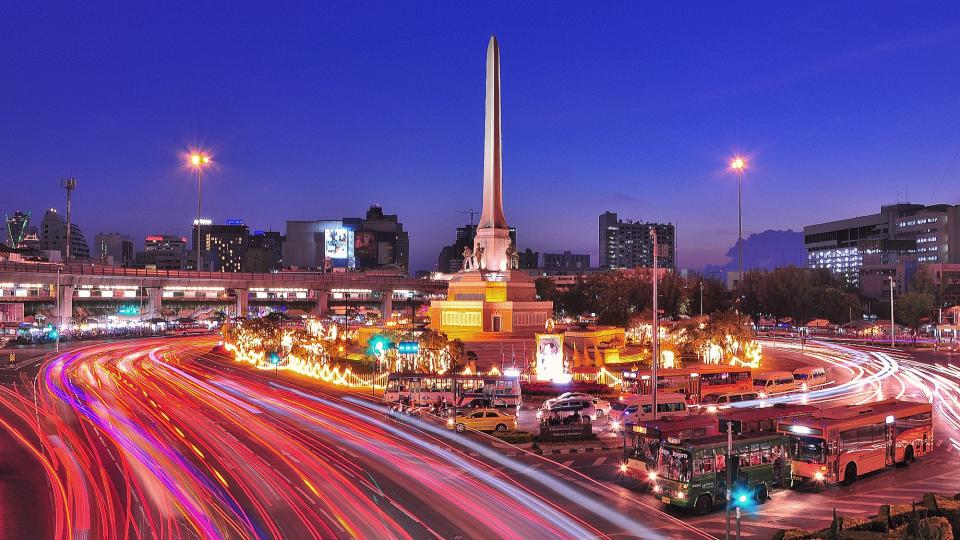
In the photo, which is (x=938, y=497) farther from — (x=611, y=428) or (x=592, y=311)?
(x=592, y=311)

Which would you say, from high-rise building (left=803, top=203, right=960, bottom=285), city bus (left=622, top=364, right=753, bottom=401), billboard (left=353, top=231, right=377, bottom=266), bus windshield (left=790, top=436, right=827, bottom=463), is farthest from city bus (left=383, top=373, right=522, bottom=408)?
billboard (left=353, top=231, right=377, bottom=266)

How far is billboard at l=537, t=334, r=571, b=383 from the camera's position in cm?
4022

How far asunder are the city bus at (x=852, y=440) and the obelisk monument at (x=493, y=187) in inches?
1411

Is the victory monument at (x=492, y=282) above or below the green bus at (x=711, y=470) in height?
above

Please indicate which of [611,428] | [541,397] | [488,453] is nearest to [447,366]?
[541,397]

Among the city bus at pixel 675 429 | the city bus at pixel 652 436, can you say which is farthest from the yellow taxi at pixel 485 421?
the city bus at pixel 652 436

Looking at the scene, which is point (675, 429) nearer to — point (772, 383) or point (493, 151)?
point (772, 383)

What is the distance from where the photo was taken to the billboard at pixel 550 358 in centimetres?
4022

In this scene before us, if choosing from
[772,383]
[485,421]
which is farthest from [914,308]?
[485,421]

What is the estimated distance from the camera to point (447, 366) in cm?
3988

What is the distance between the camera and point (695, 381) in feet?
116

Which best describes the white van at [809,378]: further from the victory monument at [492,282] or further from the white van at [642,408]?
the victory monument at [492,282]

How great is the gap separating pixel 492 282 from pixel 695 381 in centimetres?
2231

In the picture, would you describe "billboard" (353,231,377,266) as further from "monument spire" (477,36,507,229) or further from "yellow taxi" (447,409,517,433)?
"yellow taxi" (447,409,517,433)
